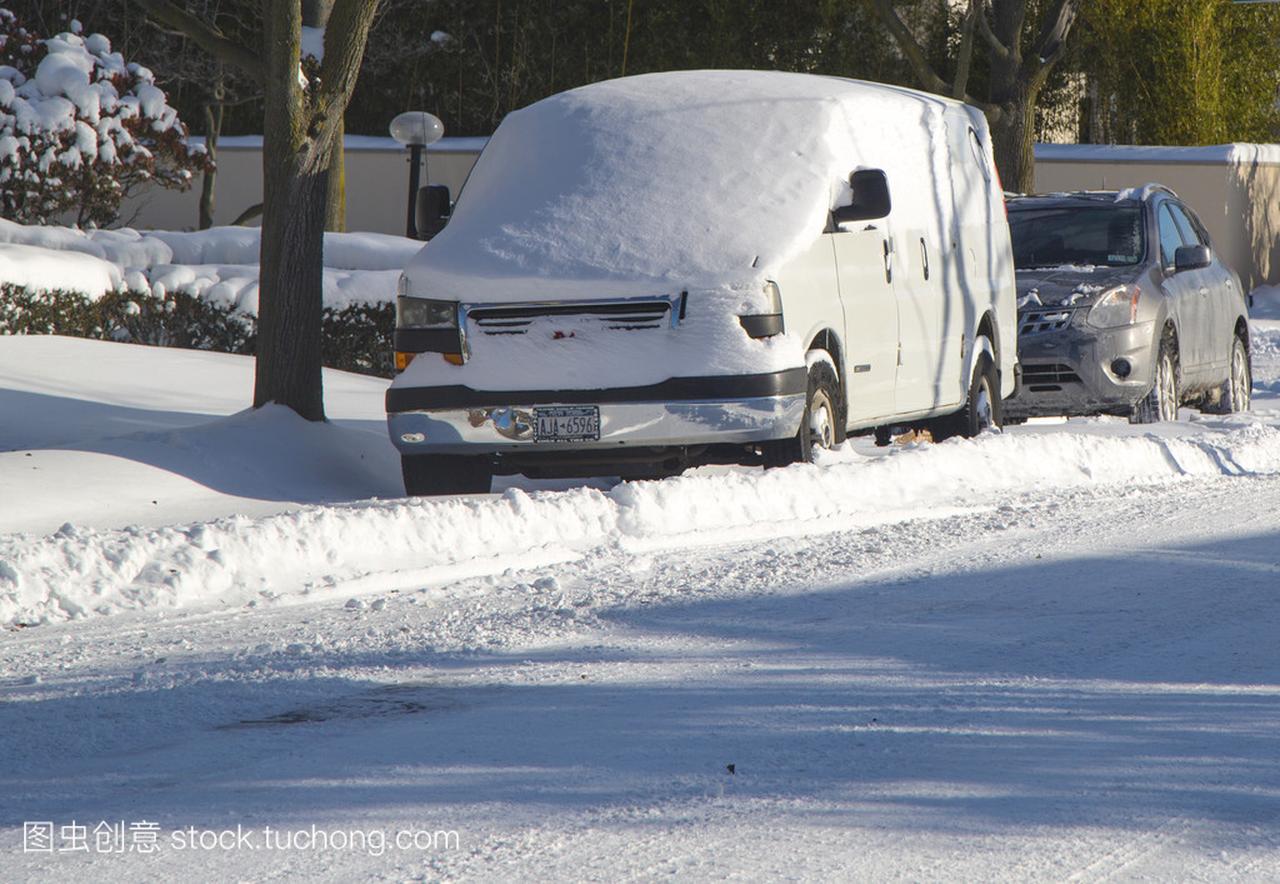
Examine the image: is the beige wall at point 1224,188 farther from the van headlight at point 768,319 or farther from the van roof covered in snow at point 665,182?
the van headlight at point 768,319

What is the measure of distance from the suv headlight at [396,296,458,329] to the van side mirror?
4.18 feet

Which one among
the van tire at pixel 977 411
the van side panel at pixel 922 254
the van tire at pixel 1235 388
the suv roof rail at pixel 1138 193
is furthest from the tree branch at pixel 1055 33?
the van side panel at pixel 922 254

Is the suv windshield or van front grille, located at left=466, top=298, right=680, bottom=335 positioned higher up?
the suv windshield

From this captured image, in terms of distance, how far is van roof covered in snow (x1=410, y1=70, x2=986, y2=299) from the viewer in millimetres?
9047

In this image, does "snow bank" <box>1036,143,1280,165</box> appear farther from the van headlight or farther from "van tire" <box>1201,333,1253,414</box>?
the van headlight

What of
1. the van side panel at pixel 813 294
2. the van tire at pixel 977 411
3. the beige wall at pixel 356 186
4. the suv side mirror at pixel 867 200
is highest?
the beige wall at pixel 356 186

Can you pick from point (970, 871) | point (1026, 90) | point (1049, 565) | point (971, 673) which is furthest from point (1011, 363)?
point (1026, 90)

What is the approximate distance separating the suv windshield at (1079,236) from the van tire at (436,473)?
584 centimetres

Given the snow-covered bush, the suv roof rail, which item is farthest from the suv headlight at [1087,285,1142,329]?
the snow-covered bush

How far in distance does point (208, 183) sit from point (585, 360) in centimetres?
2418

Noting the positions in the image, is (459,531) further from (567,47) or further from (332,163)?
(567,47)

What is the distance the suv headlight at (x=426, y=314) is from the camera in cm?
909

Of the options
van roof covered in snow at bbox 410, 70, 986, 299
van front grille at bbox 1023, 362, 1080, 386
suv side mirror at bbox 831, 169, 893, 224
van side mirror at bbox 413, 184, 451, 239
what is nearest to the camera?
van roof covered in snow at bbox 410, 70, 986, 299

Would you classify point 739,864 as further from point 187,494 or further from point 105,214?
point 105,214
